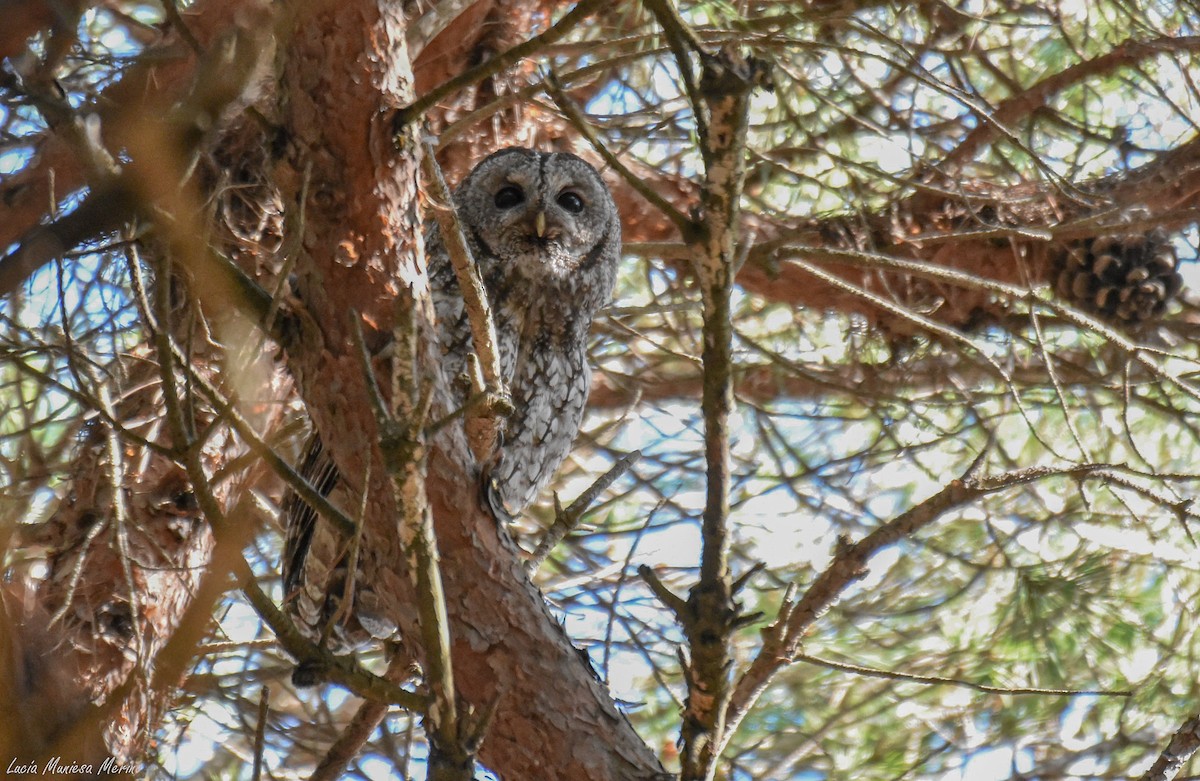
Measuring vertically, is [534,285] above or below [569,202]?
below

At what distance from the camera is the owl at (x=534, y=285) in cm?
319

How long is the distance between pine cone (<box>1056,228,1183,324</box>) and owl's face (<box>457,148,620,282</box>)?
1.57 meters

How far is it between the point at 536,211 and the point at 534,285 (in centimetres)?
20

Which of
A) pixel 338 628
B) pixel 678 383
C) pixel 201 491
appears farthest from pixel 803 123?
pixel 201 491

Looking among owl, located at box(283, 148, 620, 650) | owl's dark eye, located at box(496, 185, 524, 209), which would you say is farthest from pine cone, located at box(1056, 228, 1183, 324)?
owl's dark eye, located at box(496, 185, 524, 209)

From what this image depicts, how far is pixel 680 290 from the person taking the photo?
3727mm

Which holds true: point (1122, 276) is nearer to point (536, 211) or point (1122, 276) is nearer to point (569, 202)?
point (569, 202)

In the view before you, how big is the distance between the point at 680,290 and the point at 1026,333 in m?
1.29

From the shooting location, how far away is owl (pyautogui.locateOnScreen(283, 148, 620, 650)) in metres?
3.19

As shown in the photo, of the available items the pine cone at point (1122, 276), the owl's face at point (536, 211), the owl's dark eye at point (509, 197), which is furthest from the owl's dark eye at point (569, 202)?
the pine cone at point (1122, 276)

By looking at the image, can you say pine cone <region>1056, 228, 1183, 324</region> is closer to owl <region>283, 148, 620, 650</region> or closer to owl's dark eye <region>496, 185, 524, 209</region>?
owl <region>283, 148, 620, 650</region>

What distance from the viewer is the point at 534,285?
333 cm

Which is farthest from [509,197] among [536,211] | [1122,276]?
[1122,276]

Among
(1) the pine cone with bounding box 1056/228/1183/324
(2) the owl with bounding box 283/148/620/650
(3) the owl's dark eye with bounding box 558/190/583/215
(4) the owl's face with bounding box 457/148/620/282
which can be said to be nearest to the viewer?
(2) the owl with bounding box 283/148/620/650
